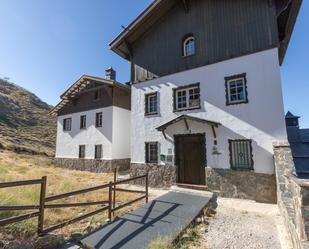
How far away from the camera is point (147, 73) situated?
11.9 metres

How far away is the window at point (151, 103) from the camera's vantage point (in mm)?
11652

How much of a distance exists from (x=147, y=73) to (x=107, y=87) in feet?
20.6

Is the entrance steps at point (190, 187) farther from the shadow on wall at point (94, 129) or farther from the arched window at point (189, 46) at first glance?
the shadow on wall at point (94, 129)

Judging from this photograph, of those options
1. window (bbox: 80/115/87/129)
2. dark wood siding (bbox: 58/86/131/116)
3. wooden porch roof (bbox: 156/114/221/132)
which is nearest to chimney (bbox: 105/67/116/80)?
dark wood siding (bbox: 58/86/131/116)

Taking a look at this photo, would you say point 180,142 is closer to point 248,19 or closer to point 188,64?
point 188,64

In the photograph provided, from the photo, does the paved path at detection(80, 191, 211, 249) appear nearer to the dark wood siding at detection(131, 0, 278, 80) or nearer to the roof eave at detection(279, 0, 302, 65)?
the dark wood siding at detection(131, 0, 278, 80)

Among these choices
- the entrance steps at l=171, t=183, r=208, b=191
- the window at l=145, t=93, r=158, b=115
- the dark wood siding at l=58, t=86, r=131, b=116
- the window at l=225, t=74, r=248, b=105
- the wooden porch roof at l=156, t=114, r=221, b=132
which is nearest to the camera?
the window at l=225, t=74, r=248, b=105

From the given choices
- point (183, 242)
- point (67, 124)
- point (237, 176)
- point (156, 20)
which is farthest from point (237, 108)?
point (67, 124)

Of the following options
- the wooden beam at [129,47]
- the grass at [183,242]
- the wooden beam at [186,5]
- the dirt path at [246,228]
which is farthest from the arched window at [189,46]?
the grass at [183,242]

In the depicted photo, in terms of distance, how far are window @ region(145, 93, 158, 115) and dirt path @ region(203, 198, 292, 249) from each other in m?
6.42

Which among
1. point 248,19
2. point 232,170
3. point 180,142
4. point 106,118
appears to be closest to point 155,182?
point 180,142

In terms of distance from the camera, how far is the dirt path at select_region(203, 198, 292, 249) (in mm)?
4659

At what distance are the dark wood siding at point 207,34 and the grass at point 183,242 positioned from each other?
7796 millimetres

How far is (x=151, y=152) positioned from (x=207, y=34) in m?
7.15
